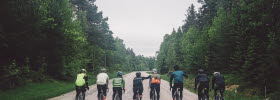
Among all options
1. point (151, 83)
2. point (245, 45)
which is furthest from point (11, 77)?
point (245, 45)

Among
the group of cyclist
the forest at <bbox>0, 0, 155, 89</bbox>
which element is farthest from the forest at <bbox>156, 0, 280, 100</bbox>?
the forest at <bbox>0, 0, 155, 89</bbox>

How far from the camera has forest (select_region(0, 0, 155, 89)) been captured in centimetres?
1884

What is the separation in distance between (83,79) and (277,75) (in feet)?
42.8

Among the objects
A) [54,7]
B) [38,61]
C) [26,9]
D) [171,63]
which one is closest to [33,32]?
[26,9]

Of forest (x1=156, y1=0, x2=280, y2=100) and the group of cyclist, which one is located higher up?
forest (x1=156, y1=0, x2=280, y2=100)

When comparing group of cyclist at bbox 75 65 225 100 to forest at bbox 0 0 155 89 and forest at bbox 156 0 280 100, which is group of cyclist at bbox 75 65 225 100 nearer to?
forest at bbox 156 0 280 100

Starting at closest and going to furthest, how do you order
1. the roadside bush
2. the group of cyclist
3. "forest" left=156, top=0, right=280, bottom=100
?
the group of cyclist, "forest" left=156, top=0, right=280, bottom=100, the roadside bush

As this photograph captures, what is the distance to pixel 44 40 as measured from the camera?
28.7 metres

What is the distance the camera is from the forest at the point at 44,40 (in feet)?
61.8

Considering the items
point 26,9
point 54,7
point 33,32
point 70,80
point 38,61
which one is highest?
point 54,7

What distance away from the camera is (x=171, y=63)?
2948 inches

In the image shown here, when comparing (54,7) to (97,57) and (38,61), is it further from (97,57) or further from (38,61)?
(97,57)

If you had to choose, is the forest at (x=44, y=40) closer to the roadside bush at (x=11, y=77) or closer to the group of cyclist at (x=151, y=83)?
the roadside bush at (x=11, y=77)

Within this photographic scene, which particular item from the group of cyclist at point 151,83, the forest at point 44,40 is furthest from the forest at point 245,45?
the forest at point 44,40
